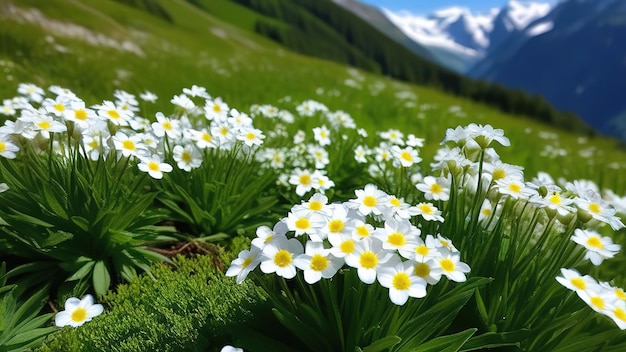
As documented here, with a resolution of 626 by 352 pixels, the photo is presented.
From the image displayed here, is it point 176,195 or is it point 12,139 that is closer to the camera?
point 12,139

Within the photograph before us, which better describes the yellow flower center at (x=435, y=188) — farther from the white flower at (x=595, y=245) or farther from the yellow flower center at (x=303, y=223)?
the yellow flower center at (x=303, y=223)

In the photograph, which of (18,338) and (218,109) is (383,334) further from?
(218,109)

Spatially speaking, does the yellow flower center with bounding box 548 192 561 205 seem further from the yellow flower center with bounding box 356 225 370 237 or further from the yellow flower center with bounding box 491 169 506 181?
the yellow flower center with bounding box 356 225 370 237

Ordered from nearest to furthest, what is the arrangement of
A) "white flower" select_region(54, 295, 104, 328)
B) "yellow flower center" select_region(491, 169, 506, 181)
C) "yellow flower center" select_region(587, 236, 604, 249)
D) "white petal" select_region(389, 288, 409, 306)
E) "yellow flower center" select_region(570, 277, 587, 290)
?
1. "white petal" select_region(389, 288, 409, 306)
2. "yellow flower center" select_region(570, 277, 587, 290)
3. "yellow flower center" select_region(587, 236, 604, 249)
4. "white flower" select_region(54, 295, 104, 328)
5. "yellow flower center" select_region(491, 169, 506, 181)

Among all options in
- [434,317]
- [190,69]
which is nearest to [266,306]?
[434,317]

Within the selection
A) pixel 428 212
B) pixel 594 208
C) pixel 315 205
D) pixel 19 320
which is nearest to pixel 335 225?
pixel 315 205

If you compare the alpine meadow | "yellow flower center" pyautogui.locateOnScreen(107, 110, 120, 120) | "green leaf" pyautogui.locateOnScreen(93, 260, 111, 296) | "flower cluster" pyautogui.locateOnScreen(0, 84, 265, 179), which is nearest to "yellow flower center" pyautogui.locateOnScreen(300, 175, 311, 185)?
the alpine meadow
